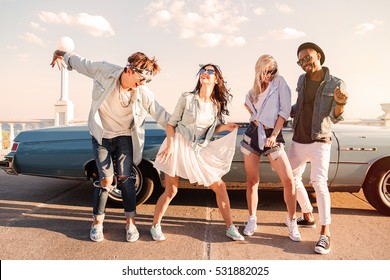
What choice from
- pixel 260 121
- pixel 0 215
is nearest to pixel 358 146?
pixel 260 121

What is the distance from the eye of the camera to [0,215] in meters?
3.38

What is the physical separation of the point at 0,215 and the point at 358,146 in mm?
4076

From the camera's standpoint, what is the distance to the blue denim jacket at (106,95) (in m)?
2.62

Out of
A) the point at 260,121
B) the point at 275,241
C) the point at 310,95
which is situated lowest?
the point at 275,241

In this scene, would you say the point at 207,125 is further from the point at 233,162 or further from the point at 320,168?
the point at 320,168

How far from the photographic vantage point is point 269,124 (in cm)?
267

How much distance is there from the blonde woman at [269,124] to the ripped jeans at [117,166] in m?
1.10

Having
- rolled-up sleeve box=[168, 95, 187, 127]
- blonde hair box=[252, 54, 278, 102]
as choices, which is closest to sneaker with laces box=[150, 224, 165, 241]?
rolled-up sleeve box=[168, 95, 187, 127]

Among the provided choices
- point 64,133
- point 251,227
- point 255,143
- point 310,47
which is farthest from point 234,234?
point 64,133

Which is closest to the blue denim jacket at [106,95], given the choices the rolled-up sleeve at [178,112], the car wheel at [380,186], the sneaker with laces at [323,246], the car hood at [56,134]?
the rolled-up sleeve at [178,112]

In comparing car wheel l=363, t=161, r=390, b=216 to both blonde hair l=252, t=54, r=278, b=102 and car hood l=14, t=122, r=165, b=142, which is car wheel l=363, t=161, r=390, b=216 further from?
car hood l=14, t=122, r=165, b=142

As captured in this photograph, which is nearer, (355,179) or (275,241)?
(275,241)

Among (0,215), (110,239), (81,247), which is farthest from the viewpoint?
(0,215)

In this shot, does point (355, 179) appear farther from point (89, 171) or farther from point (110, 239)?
point (89, 171)
